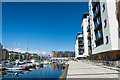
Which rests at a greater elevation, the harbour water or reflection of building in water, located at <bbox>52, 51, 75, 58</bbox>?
the harbour water

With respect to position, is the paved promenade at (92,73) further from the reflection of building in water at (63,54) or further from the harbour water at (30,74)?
the reflection of building in water at (63,54)

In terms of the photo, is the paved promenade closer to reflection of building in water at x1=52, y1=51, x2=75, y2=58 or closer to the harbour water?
the harbour water

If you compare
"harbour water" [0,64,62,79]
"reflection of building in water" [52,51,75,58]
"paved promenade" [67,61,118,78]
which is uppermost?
"paved promenade" [67,61,118,78]

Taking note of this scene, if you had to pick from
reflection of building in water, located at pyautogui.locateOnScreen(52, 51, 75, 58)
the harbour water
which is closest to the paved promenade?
the harbour water

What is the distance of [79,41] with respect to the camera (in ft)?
205

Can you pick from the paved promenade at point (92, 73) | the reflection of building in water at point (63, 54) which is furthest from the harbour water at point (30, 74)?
the reflection of building in water at point (63, 54)

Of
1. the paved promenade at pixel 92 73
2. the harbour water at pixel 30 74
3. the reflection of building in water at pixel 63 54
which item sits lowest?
the reflection of building in water at pixel 63 54

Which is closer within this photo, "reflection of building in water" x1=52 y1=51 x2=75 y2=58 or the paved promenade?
the paved promenade

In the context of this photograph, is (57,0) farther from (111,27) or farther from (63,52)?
(63,52)

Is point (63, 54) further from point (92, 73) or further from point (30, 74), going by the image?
point (92, 73)

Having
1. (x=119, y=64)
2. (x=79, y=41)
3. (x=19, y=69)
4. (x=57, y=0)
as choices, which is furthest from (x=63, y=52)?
(x=57, y=0)

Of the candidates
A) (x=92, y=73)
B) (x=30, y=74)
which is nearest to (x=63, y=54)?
(x=30, y=74)

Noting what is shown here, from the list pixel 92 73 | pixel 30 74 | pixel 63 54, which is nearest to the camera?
pixel 92 73

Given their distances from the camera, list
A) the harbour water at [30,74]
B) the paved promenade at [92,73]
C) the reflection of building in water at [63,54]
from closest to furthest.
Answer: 1. the paved promenade at [92,73]
2. the harbour water at [30,74]
3. the reflection of building in water at [63,54]
